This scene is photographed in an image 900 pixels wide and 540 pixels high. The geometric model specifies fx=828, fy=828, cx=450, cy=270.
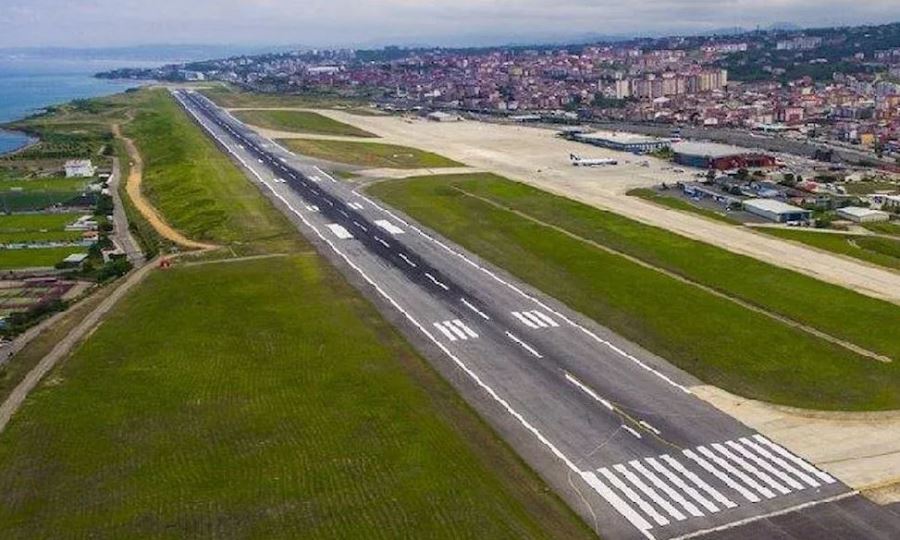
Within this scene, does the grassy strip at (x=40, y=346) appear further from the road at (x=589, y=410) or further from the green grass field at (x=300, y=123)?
the green grass field at (x=300, y=123)

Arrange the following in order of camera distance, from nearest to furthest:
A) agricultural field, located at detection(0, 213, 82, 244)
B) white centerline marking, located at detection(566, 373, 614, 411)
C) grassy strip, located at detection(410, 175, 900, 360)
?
white centerline marking, located at detection(566, 373, 614, 411) < grassy strip, located at detection(410, 175, 900, 360) < agricultural field, located at detection(0, 213, 82, 244)

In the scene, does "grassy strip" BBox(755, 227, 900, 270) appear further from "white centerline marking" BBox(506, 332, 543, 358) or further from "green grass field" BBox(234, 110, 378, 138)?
"green grass field" BBox(234, 110, 378, 138)

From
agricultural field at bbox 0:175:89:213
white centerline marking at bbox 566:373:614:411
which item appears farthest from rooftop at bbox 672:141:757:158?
agricultural field at bbox 0:175:89:213

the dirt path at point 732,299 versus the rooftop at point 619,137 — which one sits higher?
the rooftop at point 619,137

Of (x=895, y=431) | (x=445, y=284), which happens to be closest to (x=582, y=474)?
(x=895, y=431)

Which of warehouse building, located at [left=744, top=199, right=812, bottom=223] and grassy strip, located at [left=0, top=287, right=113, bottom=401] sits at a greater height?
warehouse building, located at [left=744, top=199, right=812, bottom=223]

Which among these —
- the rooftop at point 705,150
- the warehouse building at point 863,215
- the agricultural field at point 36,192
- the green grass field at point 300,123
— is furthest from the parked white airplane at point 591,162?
the agricultural field at point 36,192
